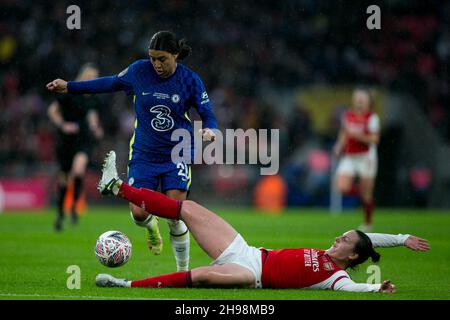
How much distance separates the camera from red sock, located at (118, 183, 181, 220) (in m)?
7.48

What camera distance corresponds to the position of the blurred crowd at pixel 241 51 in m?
23.7

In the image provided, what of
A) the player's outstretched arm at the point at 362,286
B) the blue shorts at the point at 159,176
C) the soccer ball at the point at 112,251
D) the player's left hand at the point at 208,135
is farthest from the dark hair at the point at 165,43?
the player's outstretched arm at the point at 362,286

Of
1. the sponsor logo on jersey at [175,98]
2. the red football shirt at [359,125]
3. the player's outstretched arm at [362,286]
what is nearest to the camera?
the player's outstretched arm at [362,286]

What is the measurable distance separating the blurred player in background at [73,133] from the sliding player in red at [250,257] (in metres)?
7.91

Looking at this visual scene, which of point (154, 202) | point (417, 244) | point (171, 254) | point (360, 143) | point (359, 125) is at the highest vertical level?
point (359, 125)

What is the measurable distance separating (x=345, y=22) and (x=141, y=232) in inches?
471

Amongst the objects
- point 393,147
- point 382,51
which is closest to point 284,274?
point 393,147

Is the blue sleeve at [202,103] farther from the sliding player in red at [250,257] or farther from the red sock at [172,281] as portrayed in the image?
the red sock at [172,281]

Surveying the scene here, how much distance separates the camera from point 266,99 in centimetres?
2477

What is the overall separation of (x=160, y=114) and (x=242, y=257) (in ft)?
6.38

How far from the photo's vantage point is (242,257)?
732 centimetres

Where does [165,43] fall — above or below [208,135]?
above

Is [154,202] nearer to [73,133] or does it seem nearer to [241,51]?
[73,133]

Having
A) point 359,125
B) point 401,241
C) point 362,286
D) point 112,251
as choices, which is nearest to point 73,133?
point 359,125
